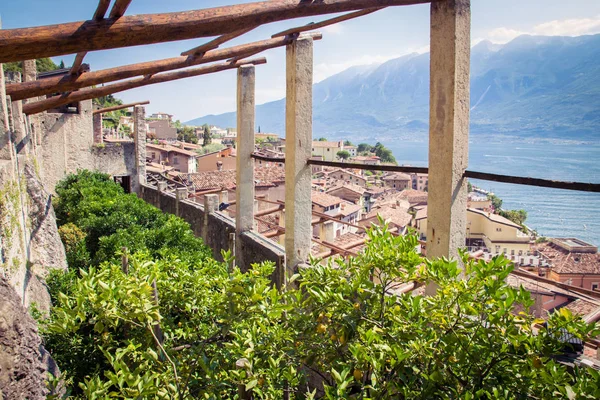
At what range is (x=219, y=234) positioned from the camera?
1001 centimetres

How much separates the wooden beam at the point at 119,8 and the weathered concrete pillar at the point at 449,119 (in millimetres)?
2049

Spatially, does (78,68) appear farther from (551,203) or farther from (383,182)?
(551,203)

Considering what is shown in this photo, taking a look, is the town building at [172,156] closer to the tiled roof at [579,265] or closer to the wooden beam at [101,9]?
the tiled roof at [579,265]

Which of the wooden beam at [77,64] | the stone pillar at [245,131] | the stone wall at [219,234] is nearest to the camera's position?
the wooden beam at [77,64]

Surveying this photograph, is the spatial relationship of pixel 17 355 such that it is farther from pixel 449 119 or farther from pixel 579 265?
pixel 579 265

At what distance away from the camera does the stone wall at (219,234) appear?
21.4ft

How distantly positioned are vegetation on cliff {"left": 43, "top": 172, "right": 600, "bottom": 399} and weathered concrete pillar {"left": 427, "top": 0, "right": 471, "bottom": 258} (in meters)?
0.67

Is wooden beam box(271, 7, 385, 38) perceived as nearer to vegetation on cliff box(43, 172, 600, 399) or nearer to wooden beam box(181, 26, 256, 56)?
wooden beam box(181, 26, 256, 56)

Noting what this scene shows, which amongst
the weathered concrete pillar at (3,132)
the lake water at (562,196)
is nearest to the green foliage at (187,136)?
the lake water at (562,196)

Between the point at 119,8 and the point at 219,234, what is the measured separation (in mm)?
7504

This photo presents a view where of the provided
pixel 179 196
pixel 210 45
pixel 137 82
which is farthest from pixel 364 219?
pixel 210 45

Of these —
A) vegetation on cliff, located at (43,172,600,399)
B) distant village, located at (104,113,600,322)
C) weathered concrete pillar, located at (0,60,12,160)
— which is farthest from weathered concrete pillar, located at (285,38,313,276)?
weathered concrete pillar, located at (0,60,12,160)

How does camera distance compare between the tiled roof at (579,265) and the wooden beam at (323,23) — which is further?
the tiled roof at (579,265)

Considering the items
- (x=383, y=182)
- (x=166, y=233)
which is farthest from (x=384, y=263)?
(x=383, y=182)
